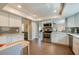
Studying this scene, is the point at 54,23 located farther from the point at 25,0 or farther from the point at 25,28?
the point at 25,0

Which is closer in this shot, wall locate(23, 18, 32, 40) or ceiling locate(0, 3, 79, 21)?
ceiling locate(0, 3, 79, 21)

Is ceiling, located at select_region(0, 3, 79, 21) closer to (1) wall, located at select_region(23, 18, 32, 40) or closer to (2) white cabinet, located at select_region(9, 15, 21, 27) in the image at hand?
(2) white cabinet, located at select_region(9, 15, 21, 27)

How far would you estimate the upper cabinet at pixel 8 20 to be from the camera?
4.96 metres

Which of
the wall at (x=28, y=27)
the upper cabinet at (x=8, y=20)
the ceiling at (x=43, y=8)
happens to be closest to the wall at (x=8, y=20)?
the upper cabinet at (x=8, y=20)

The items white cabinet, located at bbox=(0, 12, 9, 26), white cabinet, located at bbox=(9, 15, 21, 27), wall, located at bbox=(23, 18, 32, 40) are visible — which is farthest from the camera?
wall, located at bbox=(23, 18, 32, 40)

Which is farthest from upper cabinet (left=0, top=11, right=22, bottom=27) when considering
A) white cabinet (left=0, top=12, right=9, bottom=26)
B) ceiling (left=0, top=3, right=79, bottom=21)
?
ceiling (left=0, top=3, right=79, bottom=21)

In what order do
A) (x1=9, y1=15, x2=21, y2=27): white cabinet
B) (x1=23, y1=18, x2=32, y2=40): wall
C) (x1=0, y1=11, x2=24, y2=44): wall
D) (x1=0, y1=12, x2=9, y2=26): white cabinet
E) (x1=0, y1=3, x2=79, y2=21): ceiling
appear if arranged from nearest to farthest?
(x1=0, y1=3, x2=79, y2=21): ceiling, (x1=0, y1=11, x2=24, y2=44): wall, (x1=0, y1=12, x2=9, y2=26): white cabinet, (x1=9, y1=15, x2=21, y2=27): white cabinet, (x1=23, y1=18, x2=32, y2=40): wall

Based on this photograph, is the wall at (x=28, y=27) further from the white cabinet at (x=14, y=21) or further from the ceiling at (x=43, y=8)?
the white cabinet at (x=14, y=21)

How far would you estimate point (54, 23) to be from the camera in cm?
877

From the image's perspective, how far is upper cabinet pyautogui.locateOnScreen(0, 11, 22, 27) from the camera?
4955 mm

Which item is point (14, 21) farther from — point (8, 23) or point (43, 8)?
point (43, 8)

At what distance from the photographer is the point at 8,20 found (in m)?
5.41

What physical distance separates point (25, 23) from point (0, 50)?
8582 mm
